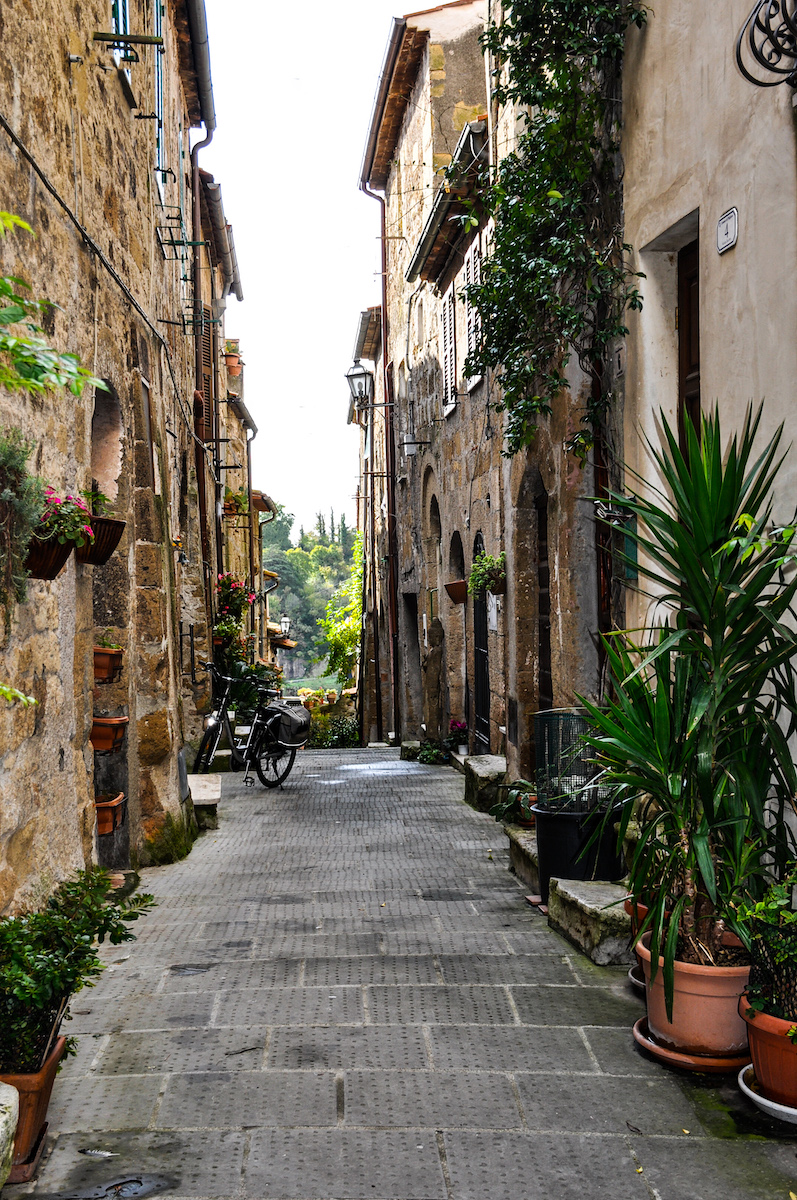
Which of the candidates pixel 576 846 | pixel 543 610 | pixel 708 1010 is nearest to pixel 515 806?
pixel 576 846

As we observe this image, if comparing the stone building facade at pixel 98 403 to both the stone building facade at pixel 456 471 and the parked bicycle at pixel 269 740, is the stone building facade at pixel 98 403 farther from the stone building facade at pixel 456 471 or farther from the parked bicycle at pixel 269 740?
the stone building facade at pixel 456 471

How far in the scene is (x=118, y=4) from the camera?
6.46 metres

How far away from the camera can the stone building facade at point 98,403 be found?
4.05 m

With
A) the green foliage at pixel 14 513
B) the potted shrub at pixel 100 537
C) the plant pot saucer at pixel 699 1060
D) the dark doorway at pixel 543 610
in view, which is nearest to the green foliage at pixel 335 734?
the dark doorway at pixel 543 610

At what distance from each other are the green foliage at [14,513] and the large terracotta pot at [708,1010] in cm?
255

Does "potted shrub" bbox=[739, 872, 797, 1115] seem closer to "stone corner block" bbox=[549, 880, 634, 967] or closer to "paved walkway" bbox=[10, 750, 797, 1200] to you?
"paved walkway" bbox=[10, 750, 797, 1200]

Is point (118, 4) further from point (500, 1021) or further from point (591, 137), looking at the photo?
point (500, 1021)

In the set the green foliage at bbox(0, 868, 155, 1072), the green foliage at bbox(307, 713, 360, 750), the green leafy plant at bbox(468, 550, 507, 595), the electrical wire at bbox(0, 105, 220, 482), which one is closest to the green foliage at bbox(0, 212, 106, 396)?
the green foliage at bbox(0, 868, 155, 1072)

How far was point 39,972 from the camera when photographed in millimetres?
2826

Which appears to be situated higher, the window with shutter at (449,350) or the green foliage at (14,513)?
the window with shutter at (449,350)

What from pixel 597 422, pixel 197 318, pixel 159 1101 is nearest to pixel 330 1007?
pixel 159 1101

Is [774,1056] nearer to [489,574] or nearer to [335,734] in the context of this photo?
[489,574]

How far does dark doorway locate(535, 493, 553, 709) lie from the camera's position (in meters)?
7.86

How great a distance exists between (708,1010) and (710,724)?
3.12 ft
